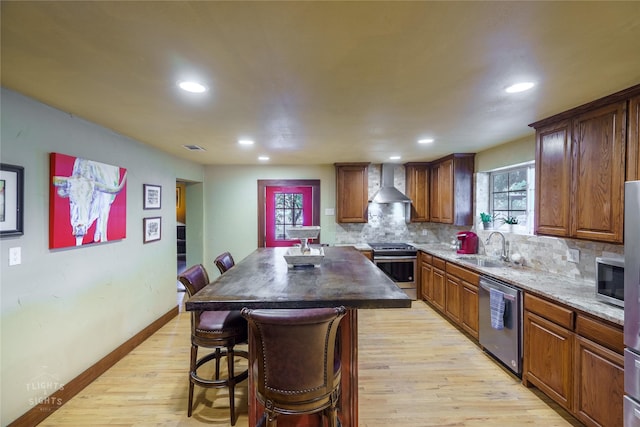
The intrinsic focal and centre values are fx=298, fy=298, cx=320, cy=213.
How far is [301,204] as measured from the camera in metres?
5.64

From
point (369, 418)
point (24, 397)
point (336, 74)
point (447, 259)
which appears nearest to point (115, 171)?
point (24, 397)

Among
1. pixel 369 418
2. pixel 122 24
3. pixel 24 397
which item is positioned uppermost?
pixel 122 24

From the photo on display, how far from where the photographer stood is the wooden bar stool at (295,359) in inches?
54.0

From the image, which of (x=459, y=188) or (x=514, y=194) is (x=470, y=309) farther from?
(x=459, y=188)

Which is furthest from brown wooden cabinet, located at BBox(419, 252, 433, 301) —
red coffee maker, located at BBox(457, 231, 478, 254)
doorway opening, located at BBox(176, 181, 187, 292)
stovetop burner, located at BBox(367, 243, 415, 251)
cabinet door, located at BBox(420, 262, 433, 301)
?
doorway opening, located at BBox(176, 181, 187, 292)

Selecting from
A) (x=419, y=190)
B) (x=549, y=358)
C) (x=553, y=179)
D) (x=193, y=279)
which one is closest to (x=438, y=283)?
(x=419, y=190)

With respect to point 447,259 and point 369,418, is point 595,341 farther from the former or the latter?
point 447,259

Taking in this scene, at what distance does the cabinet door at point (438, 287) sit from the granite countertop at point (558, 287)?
614 mm

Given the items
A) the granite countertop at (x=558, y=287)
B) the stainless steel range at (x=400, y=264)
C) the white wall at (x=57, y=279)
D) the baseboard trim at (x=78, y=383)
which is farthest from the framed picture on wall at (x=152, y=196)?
the granite countertop at (x=558, y=287)

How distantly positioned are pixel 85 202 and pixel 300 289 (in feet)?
6.86

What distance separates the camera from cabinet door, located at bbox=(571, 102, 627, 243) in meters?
2.06

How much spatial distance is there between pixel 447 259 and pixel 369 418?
238 cm

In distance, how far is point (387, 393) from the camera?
249cm

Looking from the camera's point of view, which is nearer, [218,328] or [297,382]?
[297,382]
